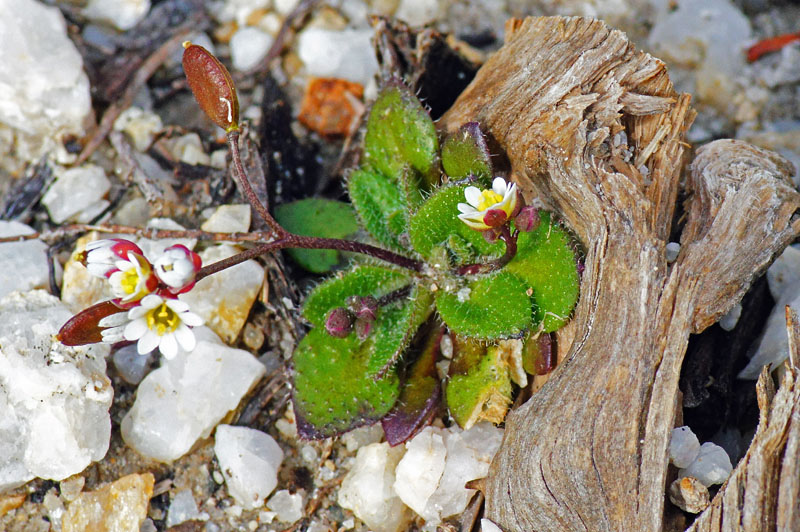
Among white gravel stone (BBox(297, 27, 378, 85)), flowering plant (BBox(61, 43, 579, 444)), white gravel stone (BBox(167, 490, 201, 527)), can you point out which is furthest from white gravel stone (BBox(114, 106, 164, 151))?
white gravel stone (BBox(167, 490, 201, 527))

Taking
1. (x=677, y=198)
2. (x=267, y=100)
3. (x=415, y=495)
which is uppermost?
(x=677, y=198)

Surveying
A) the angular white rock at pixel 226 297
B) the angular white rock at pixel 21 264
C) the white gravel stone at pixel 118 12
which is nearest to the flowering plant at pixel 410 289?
the angular white rock at pixel 226 297

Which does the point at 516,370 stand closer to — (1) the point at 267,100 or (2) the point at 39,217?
(1) the point at 267,100

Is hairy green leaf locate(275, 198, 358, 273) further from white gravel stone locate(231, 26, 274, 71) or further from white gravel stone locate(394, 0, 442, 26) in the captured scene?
white gravel stone locate(394, 0, 442, 26)

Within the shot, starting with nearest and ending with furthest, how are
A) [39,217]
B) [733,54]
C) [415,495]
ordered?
1. [415,495]
2. [39,217]
3. [733,54]

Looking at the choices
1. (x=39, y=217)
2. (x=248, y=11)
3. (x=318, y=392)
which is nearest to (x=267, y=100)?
(x=248, y=11)
